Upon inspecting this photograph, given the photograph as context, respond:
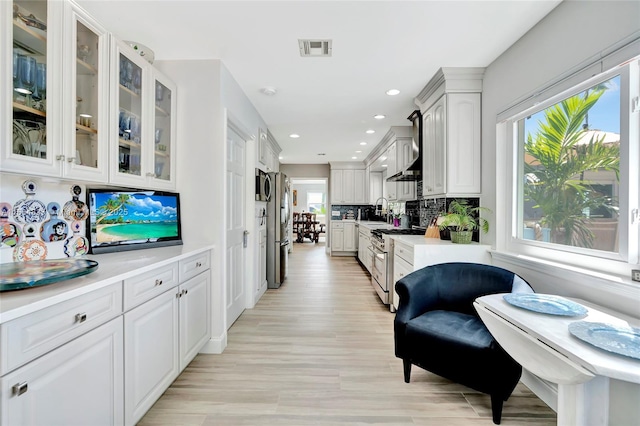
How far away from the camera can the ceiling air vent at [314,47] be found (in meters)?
2.21

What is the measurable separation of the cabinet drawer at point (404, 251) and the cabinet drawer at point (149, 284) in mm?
2037

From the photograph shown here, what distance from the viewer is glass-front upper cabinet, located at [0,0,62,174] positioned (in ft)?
3.91

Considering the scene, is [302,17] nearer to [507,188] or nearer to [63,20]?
[63,20]

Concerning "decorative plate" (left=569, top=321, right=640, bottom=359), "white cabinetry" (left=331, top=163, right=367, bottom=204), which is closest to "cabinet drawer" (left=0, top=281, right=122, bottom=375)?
"decorative plate" (left=569, top=321, right=640, bottom=359)

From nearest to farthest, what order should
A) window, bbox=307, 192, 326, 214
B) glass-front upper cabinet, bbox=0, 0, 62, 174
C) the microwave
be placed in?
glass-front upper cabinet, bbox=0, 0, 62, 174 → the microwave → window, bbox=307, 192, 326, 214

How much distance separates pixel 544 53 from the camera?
1936mm

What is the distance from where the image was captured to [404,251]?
2.94m

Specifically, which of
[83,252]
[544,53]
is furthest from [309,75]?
[83,252]

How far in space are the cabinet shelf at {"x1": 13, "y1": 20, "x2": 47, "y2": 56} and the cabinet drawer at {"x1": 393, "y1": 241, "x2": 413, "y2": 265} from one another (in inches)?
112

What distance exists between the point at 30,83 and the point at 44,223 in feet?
2.55

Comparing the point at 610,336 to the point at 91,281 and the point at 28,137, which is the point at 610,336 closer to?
the point at 91,281

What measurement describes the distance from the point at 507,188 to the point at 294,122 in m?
3.00

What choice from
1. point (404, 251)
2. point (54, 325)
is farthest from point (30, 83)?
point (404, 251)

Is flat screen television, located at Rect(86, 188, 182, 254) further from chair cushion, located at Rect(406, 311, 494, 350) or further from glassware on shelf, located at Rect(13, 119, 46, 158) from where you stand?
chair cushion, located at Rect(406, 311, 494, 350)
